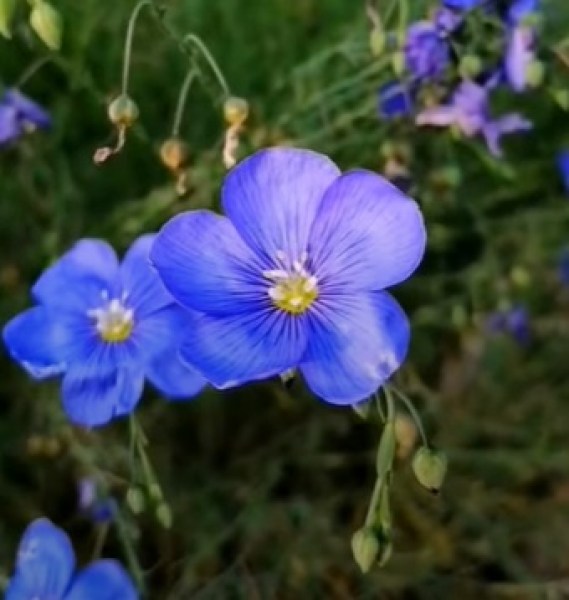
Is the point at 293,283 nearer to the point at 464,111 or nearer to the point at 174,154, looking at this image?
the point at 174,154

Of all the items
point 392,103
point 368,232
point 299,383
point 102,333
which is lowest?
point 299,383

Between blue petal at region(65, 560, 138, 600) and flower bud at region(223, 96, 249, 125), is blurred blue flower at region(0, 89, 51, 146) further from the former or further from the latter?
blue petal at region(65, 560, 138, 600)

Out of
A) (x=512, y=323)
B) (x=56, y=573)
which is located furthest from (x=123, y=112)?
(x=512, y=323)

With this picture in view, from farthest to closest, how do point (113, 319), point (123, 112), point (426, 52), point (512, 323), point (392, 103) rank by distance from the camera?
point (512, 323) < point (392, 103) < point (426, 52) < point (113, 319) < point (123, 112)

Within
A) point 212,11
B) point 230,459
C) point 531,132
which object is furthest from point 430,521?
point 212,11

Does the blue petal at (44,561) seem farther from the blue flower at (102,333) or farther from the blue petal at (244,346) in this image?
the blue petal at (244,346)

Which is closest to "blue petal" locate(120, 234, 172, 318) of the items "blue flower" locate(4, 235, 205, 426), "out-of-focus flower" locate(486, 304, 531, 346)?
"blue flower" locate(4, 235, 205, 426)

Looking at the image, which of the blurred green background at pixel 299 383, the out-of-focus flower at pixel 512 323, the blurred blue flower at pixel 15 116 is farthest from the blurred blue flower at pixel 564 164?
the blurred blue flower at pixel 15 116
